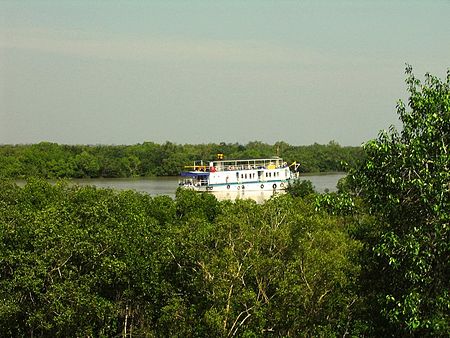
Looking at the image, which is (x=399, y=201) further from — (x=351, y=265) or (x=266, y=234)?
(x=266, y=234)

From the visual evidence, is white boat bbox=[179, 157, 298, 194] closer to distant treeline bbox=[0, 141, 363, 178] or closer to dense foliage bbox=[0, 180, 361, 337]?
distant treeline bbox=[0, 141, 363, 178]

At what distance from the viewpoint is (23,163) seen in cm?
5981

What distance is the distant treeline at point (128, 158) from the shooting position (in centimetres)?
6109

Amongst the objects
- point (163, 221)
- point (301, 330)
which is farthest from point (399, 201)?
point (163, 221)

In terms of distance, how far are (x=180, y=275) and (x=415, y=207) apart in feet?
17.7

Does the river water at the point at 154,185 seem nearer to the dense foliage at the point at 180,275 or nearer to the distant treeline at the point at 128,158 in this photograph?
the distant treeline at the point at 128,158

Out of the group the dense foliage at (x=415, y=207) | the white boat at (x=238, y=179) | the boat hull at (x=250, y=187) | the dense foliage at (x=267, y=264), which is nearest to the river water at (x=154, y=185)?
the boat hull at (x=250, y=187)

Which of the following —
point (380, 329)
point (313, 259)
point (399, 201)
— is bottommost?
point (380, 329)

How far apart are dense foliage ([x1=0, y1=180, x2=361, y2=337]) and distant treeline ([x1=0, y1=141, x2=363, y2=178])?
139 ft

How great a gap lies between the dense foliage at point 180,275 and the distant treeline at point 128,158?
42.5 meters

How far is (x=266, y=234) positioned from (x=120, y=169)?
181 ft

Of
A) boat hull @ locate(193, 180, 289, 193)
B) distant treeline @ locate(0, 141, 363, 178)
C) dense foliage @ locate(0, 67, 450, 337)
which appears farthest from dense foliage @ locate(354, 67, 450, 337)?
distant treeline @ locate(0, 141, 363, 178)

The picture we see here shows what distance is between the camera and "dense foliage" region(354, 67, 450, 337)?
7.12 meters

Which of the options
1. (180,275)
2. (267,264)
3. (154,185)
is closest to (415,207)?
(267,264)
